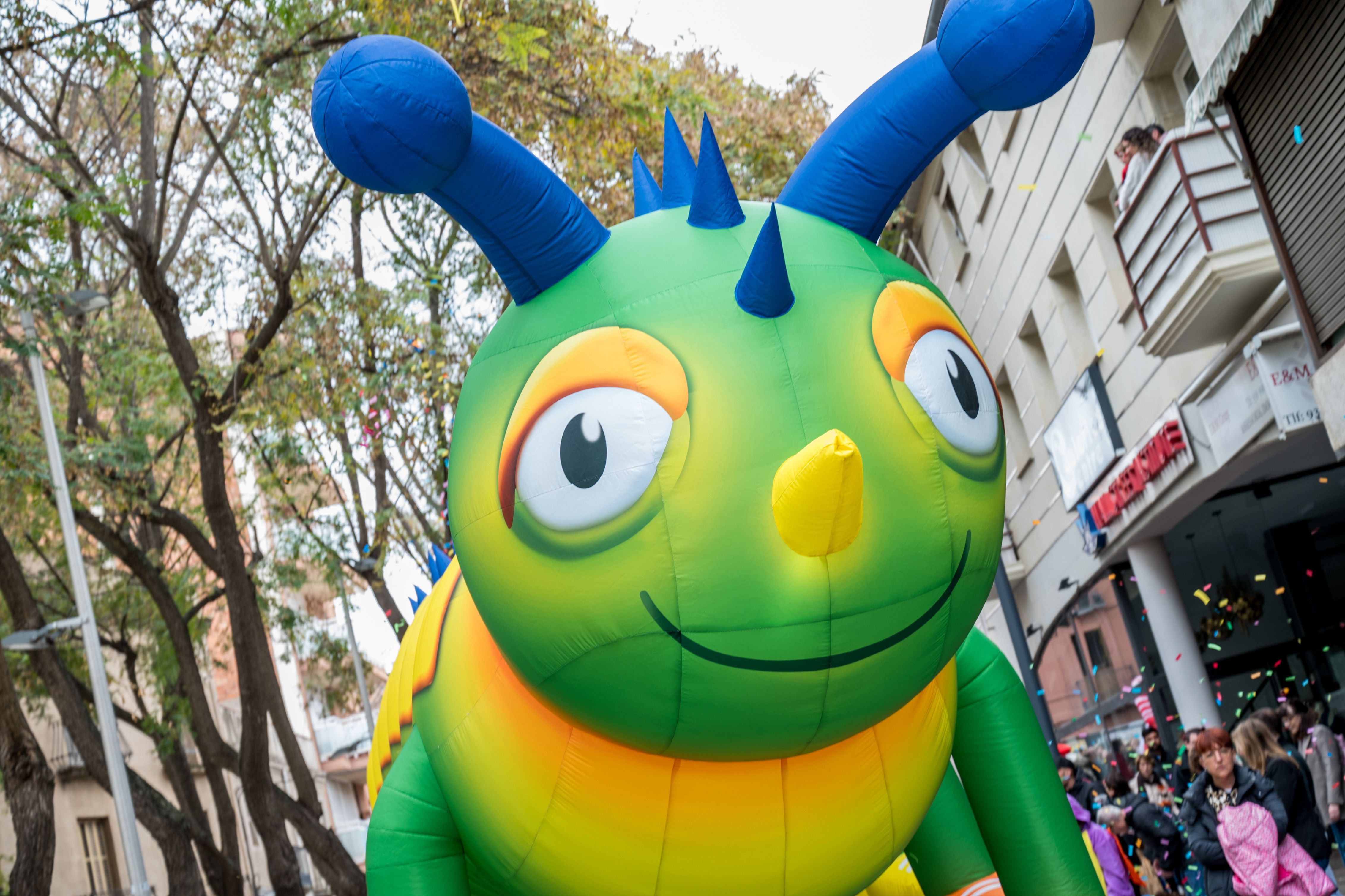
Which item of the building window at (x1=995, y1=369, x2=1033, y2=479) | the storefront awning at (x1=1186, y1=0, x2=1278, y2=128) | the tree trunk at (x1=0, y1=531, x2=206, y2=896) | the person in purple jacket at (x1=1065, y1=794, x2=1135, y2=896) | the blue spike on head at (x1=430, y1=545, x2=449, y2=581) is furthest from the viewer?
the building window at (x1=995, y1=369, x2=1033, y2=479)

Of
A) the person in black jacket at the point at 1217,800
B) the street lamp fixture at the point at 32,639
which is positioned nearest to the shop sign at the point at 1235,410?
the person in black jacket at the point at 1217,800

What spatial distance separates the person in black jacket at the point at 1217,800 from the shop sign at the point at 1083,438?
774 cm

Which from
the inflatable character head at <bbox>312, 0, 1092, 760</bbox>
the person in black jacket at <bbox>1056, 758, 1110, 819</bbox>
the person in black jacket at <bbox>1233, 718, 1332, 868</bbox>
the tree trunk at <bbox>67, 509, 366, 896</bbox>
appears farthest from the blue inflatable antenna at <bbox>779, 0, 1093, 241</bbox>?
the tree trunk at <bbox>67, 509, 366, 896</bbox>

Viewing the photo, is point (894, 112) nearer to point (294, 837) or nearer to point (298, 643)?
point (298, 643)

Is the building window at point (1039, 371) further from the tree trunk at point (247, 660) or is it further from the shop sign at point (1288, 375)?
A: the tree trunk at point (247, 660)

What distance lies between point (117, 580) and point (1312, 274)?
16523 mm

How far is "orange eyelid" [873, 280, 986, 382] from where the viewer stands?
3531 millimetres

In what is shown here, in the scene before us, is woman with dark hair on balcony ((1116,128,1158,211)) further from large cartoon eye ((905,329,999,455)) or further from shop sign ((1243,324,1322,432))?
large cartoon eye ((905,329,999,455))

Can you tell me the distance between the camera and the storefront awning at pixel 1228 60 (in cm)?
778

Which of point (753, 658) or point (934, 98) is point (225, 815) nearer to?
point (753, 658)

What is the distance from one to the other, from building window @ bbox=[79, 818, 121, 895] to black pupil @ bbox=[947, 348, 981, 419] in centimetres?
2158

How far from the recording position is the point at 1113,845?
26.2 feet

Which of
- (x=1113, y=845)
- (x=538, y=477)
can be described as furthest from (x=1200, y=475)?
(x=538, y=477)

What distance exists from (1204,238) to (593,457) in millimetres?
7981
